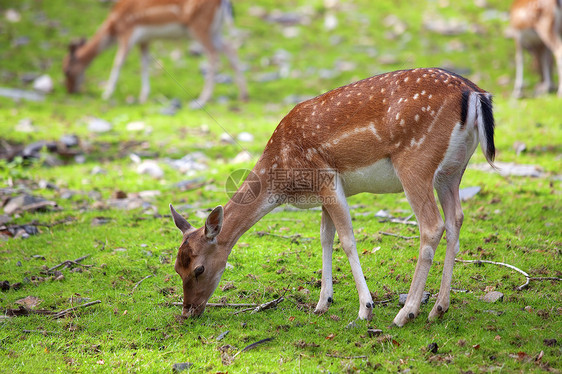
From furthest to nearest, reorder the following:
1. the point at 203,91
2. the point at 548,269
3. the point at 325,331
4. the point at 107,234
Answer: the point at 203,91 → the point at 107,234 → the point at 548,269 → the point at 325,331

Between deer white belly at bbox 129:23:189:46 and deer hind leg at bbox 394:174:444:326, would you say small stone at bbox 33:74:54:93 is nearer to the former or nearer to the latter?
deer white belly at bbox 129:23:189:46

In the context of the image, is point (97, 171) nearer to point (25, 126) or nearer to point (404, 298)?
point (25, 126)

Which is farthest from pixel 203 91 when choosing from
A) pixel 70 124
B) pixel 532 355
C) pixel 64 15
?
pixel 532 355

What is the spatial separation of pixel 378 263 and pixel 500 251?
1.34 m

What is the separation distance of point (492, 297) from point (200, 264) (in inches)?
106

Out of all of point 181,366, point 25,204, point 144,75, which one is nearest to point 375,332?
point 181,366

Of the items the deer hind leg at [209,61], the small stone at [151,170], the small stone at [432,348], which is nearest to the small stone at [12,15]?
the deer hind leg at [209,61]

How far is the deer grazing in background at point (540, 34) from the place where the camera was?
1290 centimetres

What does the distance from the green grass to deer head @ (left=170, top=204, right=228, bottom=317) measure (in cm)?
18

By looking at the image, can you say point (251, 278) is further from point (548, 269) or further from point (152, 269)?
point (548, 269)

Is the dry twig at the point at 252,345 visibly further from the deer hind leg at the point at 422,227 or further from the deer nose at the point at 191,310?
the deer hind leg at the point at 422,227

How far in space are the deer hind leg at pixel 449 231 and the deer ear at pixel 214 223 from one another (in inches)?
78.6

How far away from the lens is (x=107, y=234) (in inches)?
281

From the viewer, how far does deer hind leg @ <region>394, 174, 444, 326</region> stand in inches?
194
